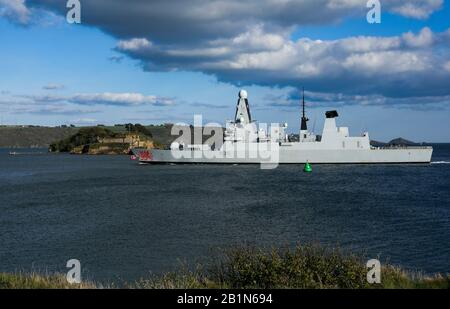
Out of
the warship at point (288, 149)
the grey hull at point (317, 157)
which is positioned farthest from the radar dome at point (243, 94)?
the grey hull at point (317, 157)

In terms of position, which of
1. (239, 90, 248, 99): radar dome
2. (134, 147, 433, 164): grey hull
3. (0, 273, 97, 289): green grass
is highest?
(239, 90, 248, 99): radar dome

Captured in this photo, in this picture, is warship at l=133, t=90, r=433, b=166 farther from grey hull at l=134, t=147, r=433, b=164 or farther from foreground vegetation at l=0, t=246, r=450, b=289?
foreground vegetation at l=0, t=246, r=450, b=289

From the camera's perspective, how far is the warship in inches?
2800

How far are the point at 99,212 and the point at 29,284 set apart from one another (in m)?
21.5

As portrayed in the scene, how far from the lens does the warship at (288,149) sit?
7112cm

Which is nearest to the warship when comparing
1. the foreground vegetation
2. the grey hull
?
the grey hull

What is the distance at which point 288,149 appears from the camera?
72.6 meters

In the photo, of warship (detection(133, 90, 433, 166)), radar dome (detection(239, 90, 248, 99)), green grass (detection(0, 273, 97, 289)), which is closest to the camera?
green grass (detection(0, 273, 97, 289))

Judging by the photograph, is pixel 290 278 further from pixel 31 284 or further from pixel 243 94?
pixel 243 94

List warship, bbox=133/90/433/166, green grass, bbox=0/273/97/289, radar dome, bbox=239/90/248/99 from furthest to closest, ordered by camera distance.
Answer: radar dome, bbox=239/90/248/99
warship, bbox=133/90/433/166
green grass, bbox=0/273/97/289

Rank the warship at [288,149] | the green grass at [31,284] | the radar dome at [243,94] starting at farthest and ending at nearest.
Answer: the radar dome at [243,94], the warship at [288,149], the green grass at [31,284]

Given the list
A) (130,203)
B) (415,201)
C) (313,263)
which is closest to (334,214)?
(415,201)

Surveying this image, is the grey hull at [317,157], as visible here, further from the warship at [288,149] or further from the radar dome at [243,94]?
the radar dome at [243,94]

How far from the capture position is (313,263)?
11234 mm
